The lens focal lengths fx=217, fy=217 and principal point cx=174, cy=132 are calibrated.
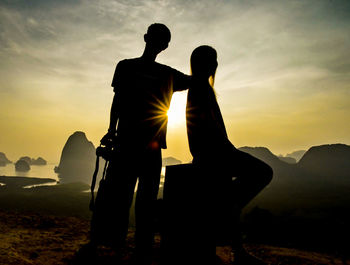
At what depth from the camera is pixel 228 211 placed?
2.55 meters

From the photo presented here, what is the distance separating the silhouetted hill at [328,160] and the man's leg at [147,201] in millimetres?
87790

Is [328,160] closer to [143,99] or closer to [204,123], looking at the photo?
[204,123]

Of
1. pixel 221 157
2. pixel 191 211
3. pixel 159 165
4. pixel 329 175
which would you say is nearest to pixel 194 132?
pixel 221 157

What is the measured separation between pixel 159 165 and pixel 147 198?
0.48m

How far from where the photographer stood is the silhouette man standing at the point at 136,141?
3.01m

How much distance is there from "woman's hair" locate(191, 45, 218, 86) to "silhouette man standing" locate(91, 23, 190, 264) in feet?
1.53

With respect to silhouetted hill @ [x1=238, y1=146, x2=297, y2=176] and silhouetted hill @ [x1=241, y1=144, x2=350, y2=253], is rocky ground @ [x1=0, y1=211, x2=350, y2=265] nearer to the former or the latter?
silhouetted hill @ [x1=241, y1=144, x2=350, y2=253]

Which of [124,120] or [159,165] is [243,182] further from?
[124,120]

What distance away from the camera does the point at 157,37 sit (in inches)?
132

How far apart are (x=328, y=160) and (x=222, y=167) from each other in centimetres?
9476

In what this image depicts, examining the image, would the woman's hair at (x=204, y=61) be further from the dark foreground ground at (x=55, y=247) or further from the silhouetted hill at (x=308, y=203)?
the silhouetted hill at (x=308, y=203)

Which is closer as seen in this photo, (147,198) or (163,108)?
(147,198)

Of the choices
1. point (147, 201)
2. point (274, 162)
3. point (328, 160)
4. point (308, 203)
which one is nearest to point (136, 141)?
point (147, 201)

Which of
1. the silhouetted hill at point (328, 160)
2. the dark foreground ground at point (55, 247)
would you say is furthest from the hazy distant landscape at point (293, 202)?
the dark foreground ground at point (55, 247)
